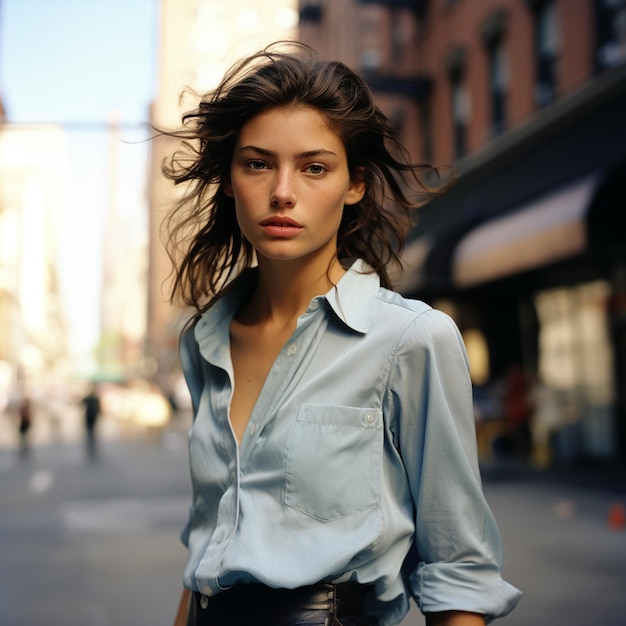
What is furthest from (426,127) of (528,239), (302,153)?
(302,153)

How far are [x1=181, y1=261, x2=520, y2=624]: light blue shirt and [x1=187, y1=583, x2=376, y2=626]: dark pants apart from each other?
0.04m

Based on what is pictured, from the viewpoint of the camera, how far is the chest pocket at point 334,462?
1720 mm

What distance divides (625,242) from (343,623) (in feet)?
42.1

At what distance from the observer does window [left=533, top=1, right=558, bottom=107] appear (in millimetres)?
17766

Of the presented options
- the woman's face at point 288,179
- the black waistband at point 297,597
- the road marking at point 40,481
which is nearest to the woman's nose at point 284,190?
the woman's face at point 288,179

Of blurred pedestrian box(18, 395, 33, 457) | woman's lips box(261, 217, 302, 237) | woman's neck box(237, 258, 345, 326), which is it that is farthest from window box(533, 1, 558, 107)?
woman's lips box(261, 217, 302, 237)

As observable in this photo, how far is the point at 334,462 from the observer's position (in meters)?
1.73

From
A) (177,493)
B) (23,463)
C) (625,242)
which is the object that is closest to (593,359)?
(625,242)

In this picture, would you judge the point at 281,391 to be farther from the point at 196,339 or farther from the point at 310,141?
the point at 310,141

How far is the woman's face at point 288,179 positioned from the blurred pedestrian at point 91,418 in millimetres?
20802

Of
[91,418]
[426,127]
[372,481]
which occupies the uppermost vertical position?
[426,127]

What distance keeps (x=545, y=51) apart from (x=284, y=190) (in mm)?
17618

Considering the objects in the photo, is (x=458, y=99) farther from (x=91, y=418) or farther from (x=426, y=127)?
(x=91, y=418)

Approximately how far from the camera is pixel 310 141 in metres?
1.88
